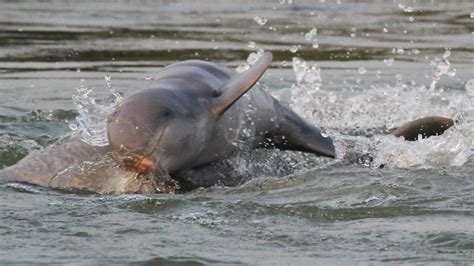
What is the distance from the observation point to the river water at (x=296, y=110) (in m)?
5.77

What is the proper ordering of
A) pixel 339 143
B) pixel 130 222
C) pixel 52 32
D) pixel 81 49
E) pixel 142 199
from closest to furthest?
pixel 130 222, pixel 142 199, pixel 339 143, pixel 81 49, pixel 52 32

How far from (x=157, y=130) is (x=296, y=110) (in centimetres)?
335

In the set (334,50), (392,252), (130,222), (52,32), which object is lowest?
(392,252)

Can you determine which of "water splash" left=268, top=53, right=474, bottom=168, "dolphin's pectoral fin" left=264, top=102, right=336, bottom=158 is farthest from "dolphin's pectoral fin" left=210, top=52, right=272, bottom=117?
"water splash" left=268, top=53, right=474, bottom=168

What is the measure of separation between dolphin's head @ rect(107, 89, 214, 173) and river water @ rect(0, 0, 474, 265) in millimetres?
189

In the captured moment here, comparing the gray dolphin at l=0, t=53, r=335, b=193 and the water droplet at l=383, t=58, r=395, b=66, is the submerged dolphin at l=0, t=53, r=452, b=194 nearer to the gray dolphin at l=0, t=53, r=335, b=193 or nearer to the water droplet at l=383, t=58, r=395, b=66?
the gray dolphin at l=0, t=53, r=335, b=193

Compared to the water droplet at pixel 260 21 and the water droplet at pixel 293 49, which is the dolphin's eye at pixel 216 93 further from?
the water droplet at pixel 260 21

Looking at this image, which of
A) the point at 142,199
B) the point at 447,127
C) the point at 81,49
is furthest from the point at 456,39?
the point at 142,199

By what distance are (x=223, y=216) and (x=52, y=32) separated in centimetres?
893

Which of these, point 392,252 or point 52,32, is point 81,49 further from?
point 392,252

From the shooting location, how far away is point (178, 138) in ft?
22.5

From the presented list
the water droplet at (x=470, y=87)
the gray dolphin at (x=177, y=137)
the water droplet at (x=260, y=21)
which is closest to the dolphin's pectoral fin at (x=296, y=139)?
the gray dolphin at (x=177, y=137)

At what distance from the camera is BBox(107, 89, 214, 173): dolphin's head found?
6625mm

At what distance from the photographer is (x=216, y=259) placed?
18.2ft
